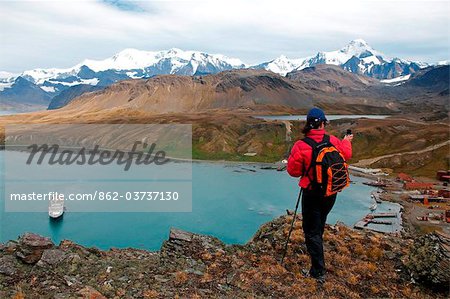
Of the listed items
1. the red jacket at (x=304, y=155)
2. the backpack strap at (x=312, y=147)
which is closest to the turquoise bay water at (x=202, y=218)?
the red jacket at (x=304, y=155)

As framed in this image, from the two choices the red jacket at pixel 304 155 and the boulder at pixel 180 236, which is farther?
the boulder at pixel 180 236

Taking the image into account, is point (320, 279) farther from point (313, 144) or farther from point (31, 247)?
point (31, 247)

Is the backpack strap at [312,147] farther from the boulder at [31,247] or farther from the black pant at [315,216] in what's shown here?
the boulder at [31,247]

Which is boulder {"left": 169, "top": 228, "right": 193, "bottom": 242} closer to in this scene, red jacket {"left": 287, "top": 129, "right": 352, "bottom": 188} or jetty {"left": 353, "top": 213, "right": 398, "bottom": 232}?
red jacket {"left": 287, "top": 129, "right": 352, "bottom": 188}

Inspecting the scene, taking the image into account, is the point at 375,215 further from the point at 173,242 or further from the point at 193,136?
the point at 193,136

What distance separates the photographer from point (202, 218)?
6375 cm

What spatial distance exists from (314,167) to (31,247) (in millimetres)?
7771

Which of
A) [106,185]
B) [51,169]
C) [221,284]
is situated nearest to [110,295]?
Answer: [221,284]

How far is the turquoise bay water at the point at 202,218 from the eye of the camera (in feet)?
179

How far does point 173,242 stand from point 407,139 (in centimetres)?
13195

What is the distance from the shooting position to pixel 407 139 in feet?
418

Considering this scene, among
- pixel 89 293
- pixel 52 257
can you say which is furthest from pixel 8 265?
pixel 89 293

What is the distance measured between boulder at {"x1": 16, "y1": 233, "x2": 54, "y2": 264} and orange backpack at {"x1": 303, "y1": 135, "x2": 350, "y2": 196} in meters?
7.45

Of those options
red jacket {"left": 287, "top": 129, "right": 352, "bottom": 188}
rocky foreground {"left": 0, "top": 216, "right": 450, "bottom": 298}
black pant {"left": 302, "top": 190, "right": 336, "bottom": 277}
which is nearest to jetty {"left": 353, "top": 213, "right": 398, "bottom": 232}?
rocky foreground {"left": 0, "top": 216, "right": 450, "bottom": 298}
